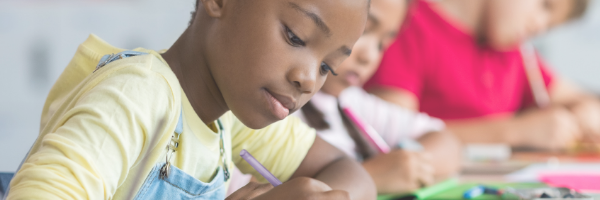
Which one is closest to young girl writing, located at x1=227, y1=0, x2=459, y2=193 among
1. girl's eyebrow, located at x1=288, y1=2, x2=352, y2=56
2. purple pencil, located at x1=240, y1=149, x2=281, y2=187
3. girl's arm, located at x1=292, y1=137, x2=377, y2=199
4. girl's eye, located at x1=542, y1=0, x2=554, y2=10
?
girl's arm, located at x1=292, y1=137, x2=377, y2=199

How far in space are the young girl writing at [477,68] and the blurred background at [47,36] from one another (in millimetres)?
614

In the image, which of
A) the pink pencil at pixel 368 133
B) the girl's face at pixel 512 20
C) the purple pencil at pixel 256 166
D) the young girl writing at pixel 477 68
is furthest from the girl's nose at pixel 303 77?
the girl's face at pixel 512 20

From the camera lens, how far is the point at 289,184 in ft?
A: 1.30

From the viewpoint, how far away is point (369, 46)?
3.06ft

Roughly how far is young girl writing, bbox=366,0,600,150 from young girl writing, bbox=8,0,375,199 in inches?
38.0

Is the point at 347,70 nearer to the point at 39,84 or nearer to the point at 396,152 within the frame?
the point at 396,152

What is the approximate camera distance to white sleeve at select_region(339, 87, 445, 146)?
1001 millimetres

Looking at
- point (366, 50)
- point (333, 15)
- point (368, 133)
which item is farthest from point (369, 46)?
point (333, 15)

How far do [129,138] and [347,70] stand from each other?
2.04 feet

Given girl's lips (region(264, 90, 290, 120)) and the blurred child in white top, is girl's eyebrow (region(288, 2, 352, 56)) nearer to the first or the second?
girl's lips (region(264, 90, 290, 120))

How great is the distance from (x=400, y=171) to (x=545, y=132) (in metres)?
0.79

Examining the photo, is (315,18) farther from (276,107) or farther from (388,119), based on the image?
(388,119)

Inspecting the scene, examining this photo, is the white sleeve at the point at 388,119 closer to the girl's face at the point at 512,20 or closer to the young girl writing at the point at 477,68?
the young girl writing at the point at 477,68

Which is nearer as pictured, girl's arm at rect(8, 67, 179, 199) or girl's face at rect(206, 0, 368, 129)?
girl's arm at rect(8, 67, 179, 199)
